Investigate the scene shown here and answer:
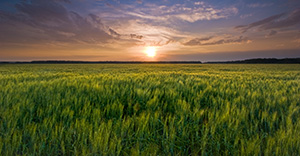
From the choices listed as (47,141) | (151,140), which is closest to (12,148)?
(47,141)

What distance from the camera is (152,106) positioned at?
2109 mm

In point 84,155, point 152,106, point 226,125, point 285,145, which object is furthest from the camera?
point 152,106

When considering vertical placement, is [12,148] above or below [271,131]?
above

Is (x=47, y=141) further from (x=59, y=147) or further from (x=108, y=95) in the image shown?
(x=108, y=95)

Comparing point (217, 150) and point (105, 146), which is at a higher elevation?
point (105, 146)

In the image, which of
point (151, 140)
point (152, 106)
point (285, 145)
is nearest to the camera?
point (285, 145)

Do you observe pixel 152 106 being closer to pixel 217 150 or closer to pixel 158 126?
pixel 158 126

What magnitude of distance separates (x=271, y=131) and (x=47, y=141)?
222cm

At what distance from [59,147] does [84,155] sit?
0.32m

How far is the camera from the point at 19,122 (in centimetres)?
158

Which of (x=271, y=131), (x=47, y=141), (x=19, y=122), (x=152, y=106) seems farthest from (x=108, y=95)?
(x=271, y=131)

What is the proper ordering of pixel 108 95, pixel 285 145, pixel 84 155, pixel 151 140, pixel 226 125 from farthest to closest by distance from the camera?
pixel 108 95 < pixel 226 125 < pixel 151 140 < pixel 285 145 < pixel 84 155

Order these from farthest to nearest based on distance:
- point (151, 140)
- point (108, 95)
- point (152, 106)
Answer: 1. point (108, 95)
2. point (152, 106)
3. point (151, 140)

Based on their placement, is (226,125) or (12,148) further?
(226,125)
